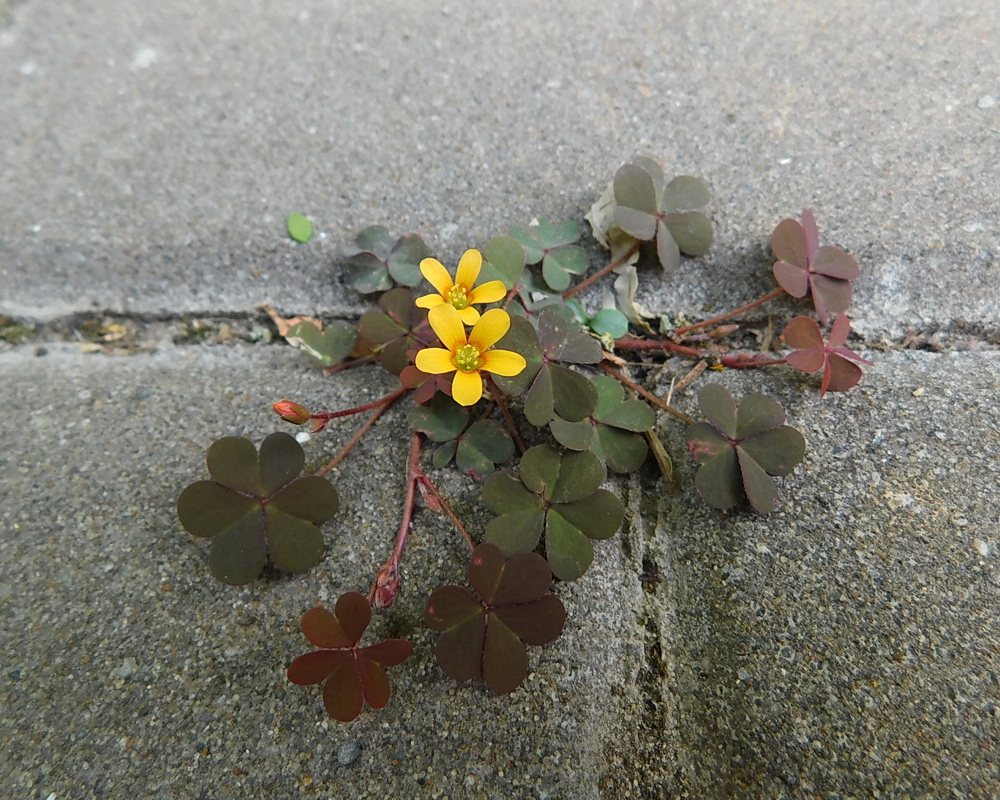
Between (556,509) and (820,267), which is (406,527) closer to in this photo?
(556,509)

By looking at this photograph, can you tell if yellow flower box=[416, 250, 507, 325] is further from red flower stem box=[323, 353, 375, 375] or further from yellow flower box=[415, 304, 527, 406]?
red flower stem box=[323, 353, 375, 375]

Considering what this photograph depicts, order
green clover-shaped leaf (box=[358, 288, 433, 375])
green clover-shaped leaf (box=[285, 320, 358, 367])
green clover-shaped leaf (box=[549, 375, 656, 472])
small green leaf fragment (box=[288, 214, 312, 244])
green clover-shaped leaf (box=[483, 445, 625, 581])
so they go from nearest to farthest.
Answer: green clover-shaped leaf (box=[483, 445, 625, 581]), green clover-shaped leaf (box=[549, 375, 656, 472]), green clover-shaped leaf (box=[358, 288, 433, 375]), green clover-shaped leaf (box=[285, 320, 358, 367]), small green leaf fragment (box=[288, 214, 312, 244])

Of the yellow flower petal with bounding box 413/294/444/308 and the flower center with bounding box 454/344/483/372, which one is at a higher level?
the yellow flower petal with bounding box 413/294/444/308

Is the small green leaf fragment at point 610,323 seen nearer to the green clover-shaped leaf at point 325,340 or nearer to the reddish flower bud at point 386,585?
the green clover-shaped leaf at point 325,340

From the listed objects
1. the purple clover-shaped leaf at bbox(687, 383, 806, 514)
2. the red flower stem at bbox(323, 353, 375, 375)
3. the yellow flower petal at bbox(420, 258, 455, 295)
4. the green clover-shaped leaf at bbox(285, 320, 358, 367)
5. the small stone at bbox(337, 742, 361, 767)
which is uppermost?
the yellow flower petal at bbox(420, 258, 455, 295)

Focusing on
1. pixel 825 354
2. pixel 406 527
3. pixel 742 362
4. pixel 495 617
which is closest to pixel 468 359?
pixel 406 527

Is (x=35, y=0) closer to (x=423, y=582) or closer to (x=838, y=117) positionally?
(x=423, y=582)

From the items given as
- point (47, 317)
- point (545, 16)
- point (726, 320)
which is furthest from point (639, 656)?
point (545, 16)

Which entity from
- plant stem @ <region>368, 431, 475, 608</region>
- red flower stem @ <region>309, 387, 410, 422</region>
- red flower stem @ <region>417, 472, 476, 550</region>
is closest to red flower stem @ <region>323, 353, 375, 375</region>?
red flower stem @ <region>309, 387, 410, 422</region>
